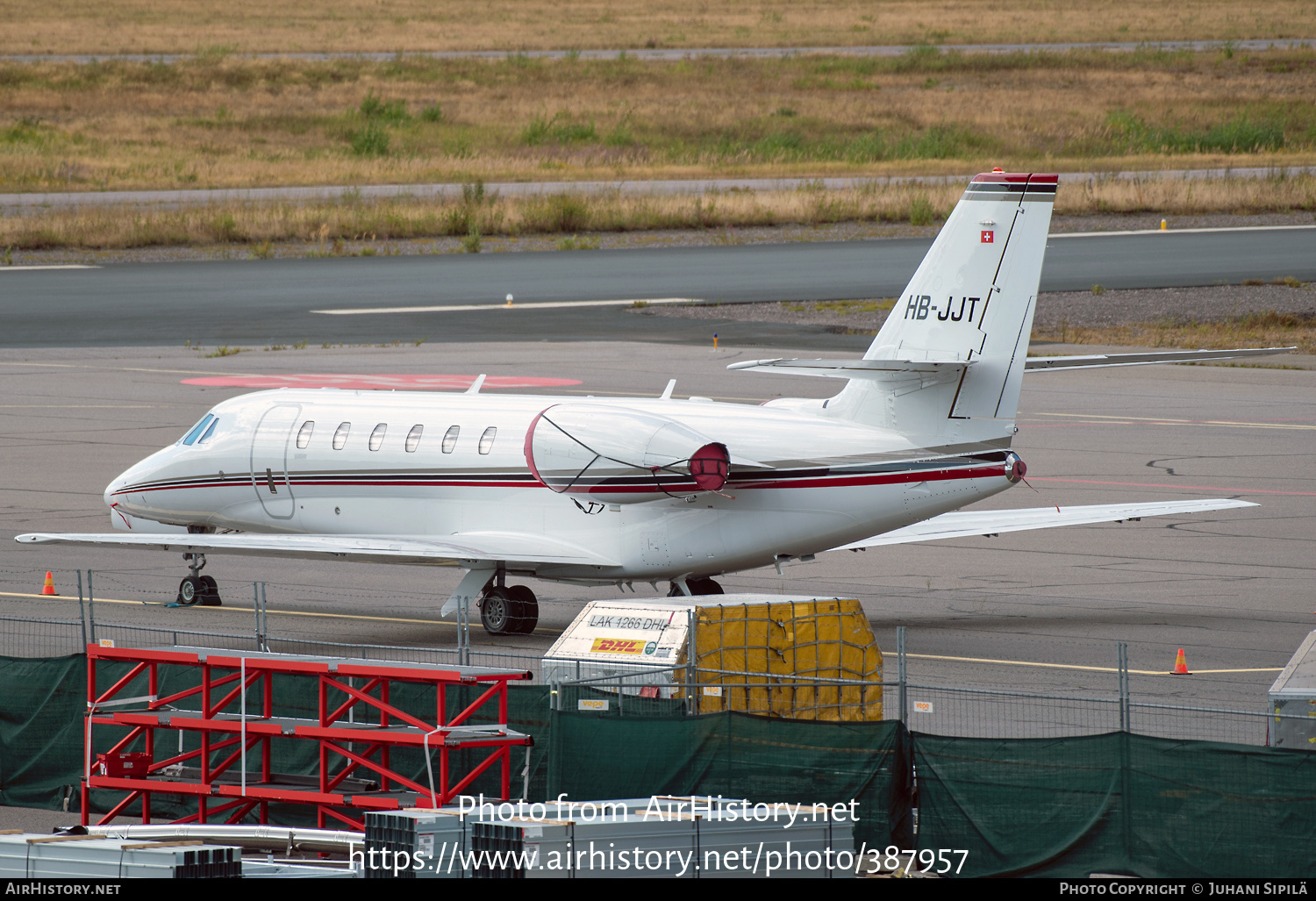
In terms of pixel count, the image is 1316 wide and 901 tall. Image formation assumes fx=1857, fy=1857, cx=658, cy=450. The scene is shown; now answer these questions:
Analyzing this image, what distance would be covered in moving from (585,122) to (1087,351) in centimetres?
6709

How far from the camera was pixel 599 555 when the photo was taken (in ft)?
80.1

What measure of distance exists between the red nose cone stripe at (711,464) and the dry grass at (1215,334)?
32.5m

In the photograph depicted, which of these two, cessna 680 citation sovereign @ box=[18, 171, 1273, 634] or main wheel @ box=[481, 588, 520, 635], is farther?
main wheel @ box=[481, 588, 520, 635]

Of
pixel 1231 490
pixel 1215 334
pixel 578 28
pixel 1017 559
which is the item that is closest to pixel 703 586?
pixel 1017 559

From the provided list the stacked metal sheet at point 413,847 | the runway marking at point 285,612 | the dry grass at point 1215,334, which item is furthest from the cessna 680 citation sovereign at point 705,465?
the dry grass at point 1215,334

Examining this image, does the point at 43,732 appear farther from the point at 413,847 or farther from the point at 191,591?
the point at 191,591

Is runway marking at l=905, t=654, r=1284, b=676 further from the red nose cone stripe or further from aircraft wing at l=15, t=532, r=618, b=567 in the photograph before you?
aircraft wing at l=15, t=532, r=618, b=567

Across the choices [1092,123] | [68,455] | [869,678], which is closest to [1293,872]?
[869,678]

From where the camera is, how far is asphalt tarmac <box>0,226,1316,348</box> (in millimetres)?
59094

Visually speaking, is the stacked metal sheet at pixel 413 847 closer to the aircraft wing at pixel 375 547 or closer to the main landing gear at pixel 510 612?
the aircraft wing at pixel 375 547

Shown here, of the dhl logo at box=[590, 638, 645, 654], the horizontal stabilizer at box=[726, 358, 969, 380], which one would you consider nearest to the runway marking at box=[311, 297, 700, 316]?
the horizontal stabilizer at box=[726, 358, 969, 380]

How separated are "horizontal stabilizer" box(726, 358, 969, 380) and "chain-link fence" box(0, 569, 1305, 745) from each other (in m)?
3.57

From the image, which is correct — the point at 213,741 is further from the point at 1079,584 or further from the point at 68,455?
the point at 68,455

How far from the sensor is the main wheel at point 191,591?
89.1 ft
